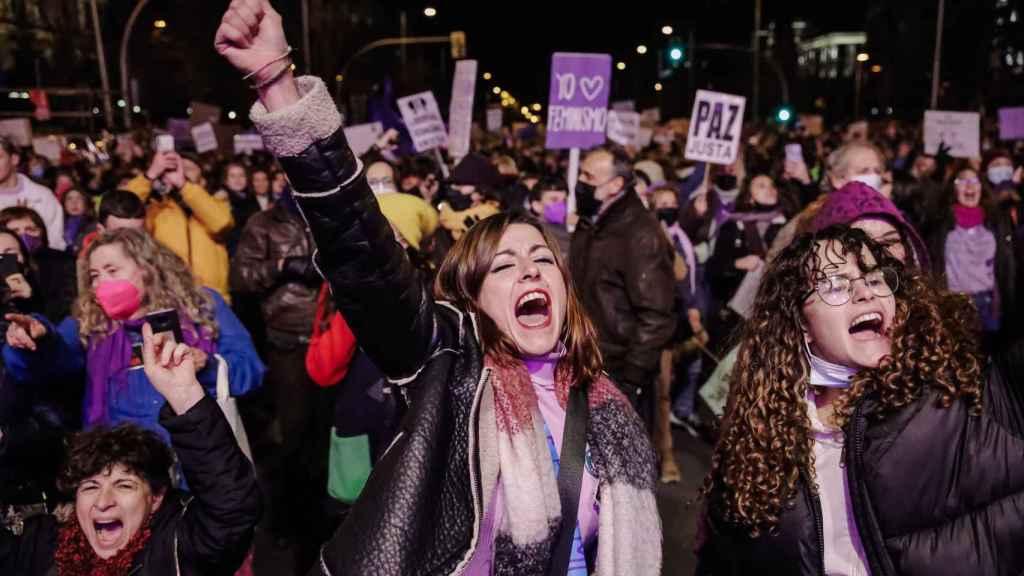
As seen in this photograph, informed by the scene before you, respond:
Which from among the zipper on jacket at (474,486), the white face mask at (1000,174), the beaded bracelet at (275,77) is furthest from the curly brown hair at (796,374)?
the white face mask at (1000,174)

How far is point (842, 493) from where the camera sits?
2.21m

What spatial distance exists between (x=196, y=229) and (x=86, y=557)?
3.50m

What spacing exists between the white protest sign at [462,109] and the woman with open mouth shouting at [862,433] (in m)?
7.30

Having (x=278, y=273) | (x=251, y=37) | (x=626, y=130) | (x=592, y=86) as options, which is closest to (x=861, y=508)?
(x=251, y=37)

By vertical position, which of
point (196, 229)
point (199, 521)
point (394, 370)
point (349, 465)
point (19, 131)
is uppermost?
point (19, 131)

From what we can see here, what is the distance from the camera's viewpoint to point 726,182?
832 cm

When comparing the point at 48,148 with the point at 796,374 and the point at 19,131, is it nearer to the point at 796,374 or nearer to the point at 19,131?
the point at 19,131

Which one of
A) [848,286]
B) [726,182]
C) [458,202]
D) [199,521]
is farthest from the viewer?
[726,182]

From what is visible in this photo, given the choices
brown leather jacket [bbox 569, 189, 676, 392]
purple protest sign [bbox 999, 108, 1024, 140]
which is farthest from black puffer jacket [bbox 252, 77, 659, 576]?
purple protest sign [bbox 999, 108, 1024, 140]

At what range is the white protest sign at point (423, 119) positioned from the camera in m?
9.58

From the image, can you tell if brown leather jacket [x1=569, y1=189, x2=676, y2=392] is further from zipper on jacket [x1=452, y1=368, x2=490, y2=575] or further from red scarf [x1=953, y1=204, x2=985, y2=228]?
red scarf [x1=953, y1=204, x2=985, y2=228]

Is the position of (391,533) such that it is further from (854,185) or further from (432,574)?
(854,185)

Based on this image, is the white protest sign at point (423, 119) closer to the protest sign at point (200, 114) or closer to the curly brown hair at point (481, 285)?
the protest sign at point (200, 114)

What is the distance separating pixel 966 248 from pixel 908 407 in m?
5.47
